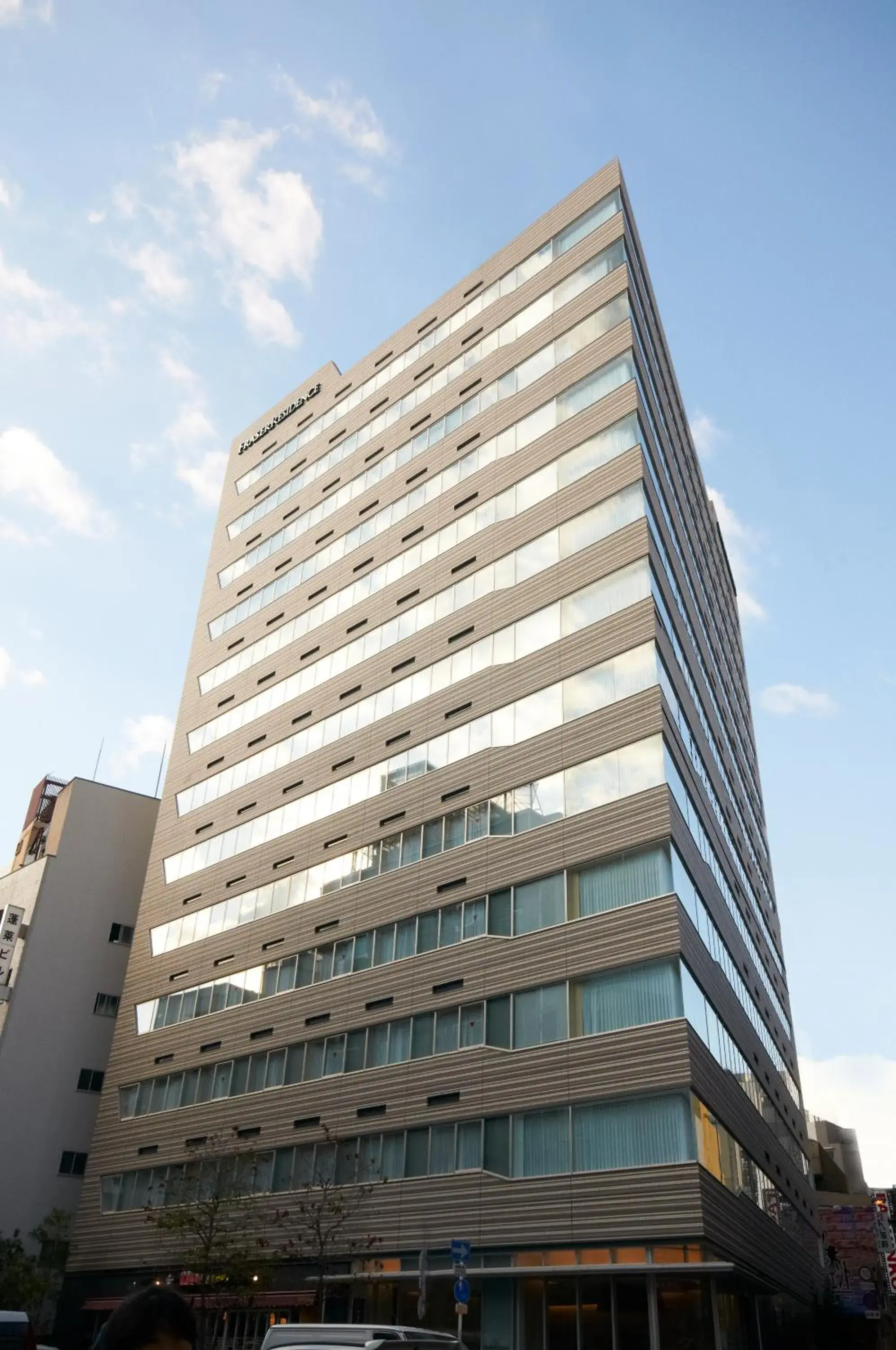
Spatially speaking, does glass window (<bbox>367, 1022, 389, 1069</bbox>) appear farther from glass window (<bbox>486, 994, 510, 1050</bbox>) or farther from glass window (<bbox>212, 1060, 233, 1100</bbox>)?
glass window (<bbox>212, 1060, 233, 1100</bbox>)

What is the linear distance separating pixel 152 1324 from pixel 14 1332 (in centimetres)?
642

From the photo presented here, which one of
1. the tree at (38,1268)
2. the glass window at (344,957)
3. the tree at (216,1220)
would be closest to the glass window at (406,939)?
the glass window at (344,957)

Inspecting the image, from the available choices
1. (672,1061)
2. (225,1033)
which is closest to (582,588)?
(672,1061)

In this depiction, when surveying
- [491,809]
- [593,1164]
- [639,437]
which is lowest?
[593,1164]

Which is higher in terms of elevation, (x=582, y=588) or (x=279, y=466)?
(x=279, y=466)

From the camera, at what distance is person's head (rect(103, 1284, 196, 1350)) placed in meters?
4.14

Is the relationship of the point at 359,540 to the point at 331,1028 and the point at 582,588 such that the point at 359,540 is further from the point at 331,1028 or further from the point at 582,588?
the point at 331,1028

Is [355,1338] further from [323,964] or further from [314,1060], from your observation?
[323,964]

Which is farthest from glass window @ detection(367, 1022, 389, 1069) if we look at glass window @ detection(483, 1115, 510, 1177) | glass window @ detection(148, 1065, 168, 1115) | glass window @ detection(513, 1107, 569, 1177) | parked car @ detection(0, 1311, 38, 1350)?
parked car @ detection(0, 1311, 38, 1350)

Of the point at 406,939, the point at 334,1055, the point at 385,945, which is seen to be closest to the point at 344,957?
the point at 385,945

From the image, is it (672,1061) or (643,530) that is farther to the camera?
(643,530)

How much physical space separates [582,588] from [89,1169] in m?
35.3

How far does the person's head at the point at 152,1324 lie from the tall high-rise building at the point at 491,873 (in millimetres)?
26476

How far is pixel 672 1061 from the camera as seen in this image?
95.1 ft
